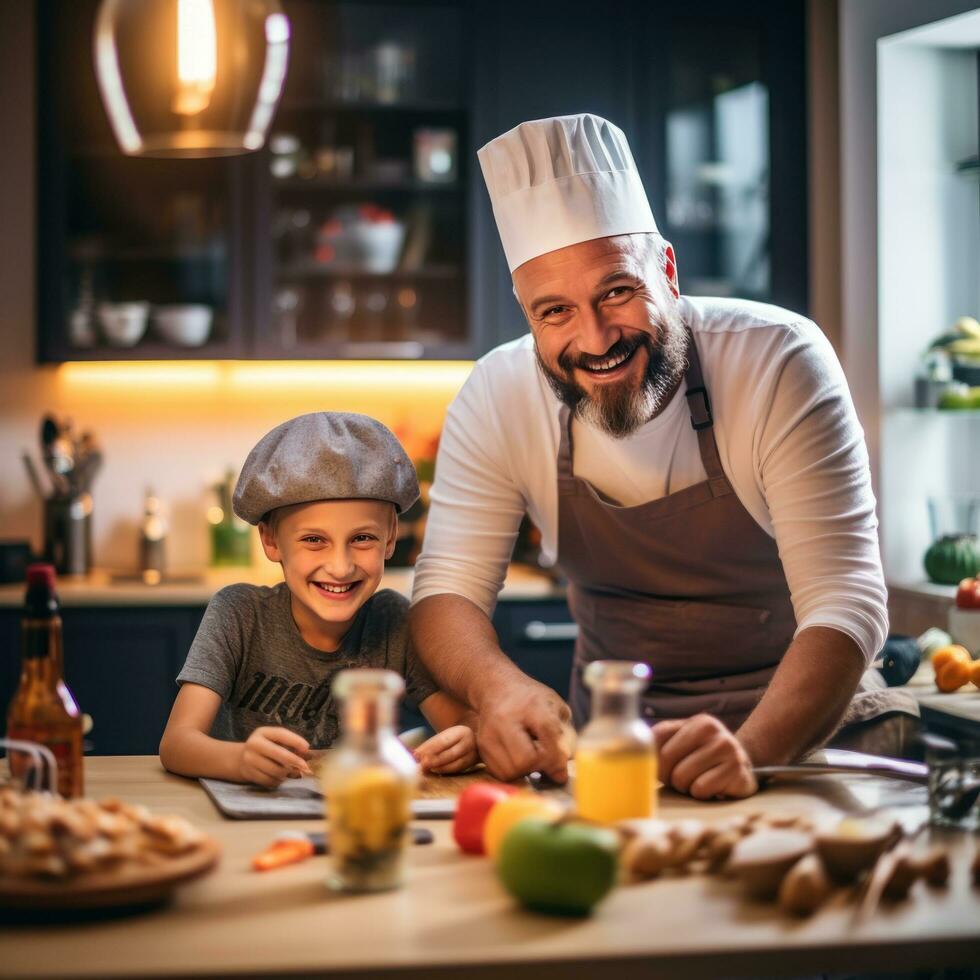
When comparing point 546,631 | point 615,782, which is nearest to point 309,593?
point 615,782

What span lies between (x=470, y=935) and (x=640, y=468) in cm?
107

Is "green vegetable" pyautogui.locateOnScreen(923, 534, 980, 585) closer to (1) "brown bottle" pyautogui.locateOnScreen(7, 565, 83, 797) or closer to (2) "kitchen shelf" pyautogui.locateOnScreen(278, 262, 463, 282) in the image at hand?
(2) "kitchen shelf" pyautogui.locateOnScreen(278, 262, 463, 282)

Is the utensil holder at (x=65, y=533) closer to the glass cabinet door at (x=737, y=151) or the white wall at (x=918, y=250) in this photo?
the glass cabinet door at (x=737, y=151)

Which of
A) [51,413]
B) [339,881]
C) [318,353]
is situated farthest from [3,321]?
[339,881]

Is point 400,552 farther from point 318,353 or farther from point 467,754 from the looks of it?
point 467,754

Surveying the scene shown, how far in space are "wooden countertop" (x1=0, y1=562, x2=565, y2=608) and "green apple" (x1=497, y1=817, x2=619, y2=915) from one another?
218cm

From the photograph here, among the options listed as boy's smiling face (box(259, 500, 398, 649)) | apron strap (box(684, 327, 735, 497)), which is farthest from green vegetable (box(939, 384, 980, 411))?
boy's smiling face (box(259, 500, 398, 649))

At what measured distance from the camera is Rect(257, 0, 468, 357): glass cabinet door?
3730 mm

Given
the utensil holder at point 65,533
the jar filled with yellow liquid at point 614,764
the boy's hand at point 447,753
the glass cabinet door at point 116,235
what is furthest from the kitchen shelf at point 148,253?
the jar filled with yellow liquid at point 614,764

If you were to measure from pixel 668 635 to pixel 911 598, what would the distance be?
1.54 meters

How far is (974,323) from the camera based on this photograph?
340 cm

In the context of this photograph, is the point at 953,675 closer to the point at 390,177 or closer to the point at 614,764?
the point at 614,764

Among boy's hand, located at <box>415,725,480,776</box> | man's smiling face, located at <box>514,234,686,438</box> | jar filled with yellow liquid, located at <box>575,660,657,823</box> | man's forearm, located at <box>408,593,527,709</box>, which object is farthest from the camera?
man's smiling face, located at <box>514,234,686,438</box>

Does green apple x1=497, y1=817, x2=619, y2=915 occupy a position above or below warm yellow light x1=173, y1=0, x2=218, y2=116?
below
